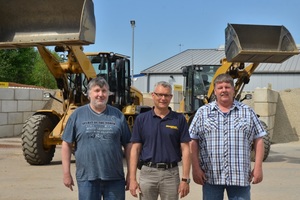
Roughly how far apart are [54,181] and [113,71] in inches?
152

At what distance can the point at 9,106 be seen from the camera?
17.5m

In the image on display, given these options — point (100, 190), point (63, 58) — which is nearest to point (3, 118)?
point (63, 58)

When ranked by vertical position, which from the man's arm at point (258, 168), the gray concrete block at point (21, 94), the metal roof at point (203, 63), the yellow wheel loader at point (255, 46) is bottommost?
the man's arm at point (258, 168)

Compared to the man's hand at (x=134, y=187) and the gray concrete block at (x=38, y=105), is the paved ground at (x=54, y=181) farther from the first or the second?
the gray concrete block at (x=38, y=105)

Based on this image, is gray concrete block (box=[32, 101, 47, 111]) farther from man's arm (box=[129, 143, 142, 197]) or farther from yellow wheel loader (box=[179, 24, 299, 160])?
man's arm (box=[129, 143, 142, 197])

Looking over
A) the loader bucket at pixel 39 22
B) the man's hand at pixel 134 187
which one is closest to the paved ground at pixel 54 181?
the loader bucket at pixel 39 22

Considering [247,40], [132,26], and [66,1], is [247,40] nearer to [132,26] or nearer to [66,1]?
[66,1]

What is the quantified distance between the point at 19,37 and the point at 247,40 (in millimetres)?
5044

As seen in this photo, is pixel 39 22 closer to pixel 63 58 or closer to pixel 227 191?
pixel 63 58

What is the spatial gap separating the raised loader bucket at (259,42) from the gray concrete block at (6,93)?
9.37 metres

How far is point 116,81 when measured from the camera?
38.8 feet

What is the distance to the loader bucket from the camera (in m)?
7.80

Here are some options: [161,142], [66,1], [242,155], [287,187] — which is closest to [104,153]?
[161,142]

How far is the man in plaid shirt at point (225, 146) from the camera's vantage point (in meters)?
4.12
